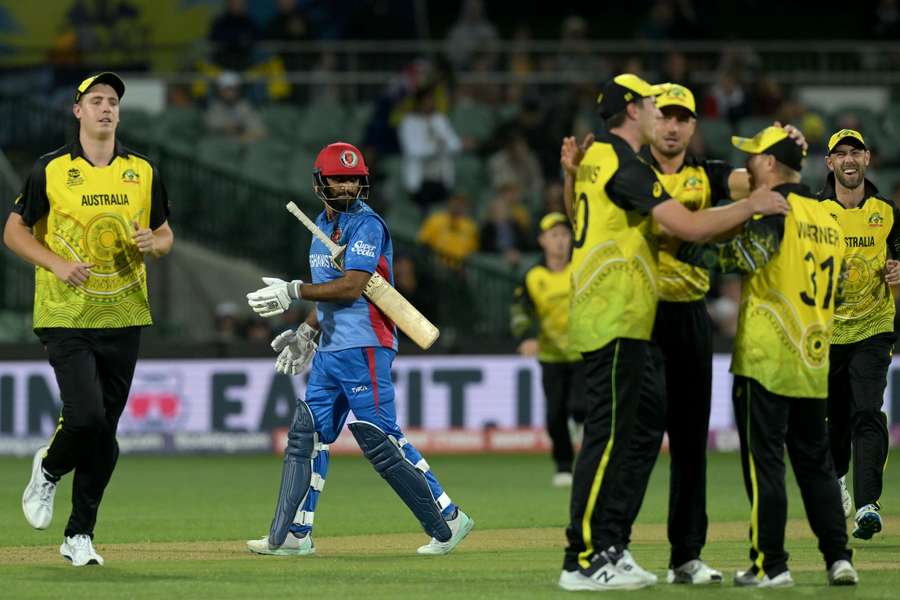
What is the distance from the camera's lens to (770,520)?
8258mm

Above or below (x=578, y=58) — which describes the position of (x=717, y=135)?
below

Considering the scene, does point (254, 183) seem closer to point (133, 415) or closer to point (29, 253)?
point (133, 415)

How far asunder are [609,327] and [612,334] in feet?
0.13

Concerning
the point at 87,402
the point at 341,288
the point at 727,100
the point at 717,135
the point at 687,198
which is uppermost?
the point at 727,100

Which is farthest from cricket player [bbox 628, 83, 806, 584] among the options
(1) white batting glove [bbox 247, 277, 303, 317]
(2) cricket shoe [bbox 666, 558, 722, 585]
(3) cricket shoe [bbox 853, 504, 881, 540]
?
(3) cricket shoe [bbox 853, 504, 881, 540]

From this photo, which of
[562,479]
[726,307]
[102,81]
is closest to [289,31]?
[726,307]

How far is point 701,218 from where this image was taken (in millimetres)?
8047

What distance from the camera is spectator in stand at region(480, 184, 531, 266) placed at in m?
22.2

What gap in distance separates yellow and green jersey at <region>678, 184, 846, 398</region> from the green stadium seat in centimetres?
1580

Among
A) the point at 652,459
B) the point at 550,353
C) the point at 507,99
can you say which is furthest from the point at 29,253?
the point at 507,99

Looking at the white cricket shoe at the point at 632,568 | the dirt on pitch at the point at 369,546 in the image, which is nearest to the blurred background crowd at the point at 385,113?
the dirt on pitch at the point at 369,546

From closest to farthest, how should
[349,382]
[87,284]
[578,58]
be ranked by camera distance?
[87,284]
[349,382]
[578,58]

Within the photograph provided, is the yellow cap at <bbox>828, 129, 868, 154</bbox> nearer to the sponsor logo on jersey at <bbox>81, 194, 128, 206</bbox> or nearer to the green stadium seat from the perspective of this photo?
the sponsor logo on jersey at <bbox>81, 194, 128, 206</bbox>

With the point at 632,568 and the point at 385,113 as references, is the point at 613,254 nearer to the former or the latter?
the point at 632,568
